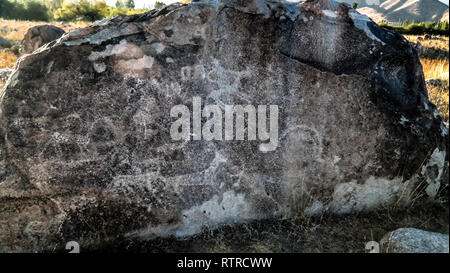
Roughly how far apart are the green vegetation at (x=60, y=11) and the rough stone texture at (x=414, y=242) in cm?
3214

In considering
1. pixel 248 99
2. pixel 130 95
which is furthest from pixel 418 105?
pixel 130 95

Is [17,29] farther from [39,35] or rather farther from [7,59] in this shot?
[39,35]

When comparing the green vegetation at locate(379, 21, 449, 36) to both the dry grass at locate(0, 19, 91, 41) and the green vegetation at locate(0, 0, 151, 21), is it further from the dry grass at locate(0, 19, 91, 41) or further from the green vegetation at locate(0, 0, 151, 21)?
the green vegetation at locate(0, 0, 151, 21)

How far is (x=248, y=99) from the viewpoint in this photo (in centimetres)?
216

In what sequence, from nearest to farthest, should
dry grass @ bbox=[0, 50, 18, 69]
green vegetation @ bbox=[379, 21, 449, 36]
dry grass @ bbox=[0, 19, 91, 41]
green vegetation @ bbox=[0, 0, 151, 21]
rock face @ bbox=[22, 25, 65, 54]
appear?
rock face @ bbox=[22, 25, 65, 54]
dry grass @ bbox=[0, 50, 18, 69]
dry grass @ bbox=[0, 19, 91, 41]
green vegetation @ bbox=[379, 21, 449, 36]
green vegetation @ bbox=[0, 0, 151, 21]

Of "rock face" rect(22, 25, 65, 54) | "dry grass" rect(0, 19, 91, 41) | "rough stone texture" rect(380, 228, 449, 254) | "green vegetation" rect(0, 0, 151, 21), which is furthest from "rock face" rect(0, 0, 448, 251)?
"green vegetation" rect(0, 0, 151, 21)

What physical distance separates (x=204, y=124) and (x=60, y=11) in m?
36.5

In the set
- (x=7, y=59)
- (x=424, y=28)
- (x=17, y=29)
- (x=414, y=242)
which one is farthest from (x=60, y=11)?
(x=414, y=242)

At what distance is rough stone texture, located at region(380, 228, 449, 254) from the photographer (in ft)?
6.20

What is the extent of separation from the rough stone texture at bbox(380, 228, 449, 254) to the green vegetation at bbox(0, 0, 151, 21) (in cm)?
3214

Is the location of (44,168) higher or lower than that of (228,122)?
lower

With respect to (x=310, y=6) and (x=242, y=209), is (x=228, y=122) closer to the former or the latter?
(x=242, y=209)

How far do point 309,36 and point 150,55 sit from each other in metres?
1.06

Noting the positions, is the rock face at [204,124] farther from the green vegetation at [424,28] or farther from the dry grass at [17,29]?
the green vegetation at [424,28]
